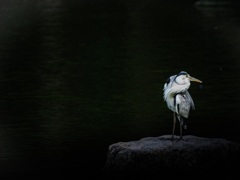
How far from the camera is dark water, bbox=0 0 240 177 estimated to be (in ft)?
48.9

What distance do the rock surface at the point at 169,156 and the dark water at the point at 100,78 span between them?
100 centimetres

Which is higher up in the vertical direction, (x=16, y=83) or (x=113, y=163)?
(x=113, y=163)

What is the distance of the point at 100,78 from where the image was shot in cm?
2384

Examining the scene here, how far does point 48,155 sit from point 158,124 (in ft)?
11.7

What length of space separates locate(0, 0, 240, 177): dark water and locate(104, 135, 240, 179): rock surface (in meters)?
1.00

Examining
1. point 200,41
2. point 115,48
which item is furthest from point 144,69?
point 200,41

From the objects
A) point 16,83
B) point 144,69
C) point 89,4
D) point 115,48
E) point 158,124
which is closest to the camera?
point 158,124

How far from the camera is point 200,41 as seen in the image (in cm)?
3284

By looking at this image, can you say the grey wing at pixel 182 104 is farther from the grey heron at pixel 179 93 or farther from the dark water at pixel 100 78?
the dark water at pixel 100 78

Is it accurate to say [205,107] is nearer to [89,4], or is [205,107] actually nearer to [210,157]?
[210,157]

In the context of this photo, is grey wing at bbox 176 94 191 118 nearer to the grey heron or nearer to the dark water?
the grey heron

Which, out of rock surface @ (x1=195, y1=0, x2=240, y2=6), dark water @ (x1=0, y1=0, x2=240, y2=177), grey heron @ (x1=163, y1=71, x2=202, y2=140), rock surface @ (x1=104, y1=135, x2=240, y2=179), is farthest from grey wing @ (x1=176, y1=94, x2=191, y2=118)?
rock surface @ (x1=195, y1=0, x2=240, y2=6)

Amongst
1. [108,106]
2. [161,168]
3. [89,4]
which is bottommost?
[89,4]

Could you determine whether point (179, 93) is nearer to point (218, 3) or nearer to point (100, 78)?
point (100, 78)
